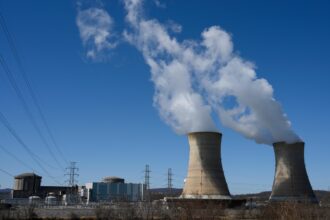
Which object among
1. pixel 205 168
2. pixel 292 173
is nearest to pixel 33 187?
pixel 205 168

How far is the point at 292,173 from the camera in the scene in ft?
109

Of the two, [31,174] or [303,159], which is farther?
[31,174]

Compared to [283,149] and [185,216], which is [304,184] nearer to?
[283,149]

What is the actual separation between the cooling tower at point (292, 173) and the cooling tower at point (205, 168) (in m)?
5.42

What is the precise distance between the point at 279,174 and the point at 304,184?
2.03 m

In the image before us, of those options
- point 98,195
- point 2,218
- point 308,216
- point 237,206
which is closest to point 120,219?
point 2,218

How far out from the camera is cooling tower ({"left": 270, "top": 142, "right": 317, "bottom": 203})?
108ft

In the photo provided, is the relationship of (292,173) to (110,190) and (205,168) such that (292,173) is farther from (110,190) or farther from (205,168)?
(110,190)

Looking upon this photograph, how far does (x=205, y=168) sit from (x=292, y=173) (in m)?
7.69

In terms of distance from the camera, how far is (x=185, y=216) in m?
17.3

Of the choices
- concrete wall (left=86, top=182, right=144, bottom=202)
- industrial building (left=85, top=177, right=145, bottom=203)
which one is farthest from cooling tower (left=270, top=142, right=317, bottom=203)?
concrete wall (left=86, top=182, right=144, bottom=202)

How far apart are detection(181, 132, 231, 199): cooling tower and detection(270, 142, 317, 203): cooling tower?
213 inches

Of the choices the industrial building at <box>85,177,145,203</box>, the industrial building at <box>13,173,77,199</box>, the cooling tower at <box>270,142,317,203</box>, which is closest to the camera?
the cooling tower at <box>270,142,317,203</box>

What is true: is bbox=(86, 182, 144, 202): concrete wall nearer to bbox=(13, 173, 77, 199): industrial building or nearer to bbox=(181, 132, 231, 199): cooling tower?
bbox=(13, 173, 77, 199): industrial building
